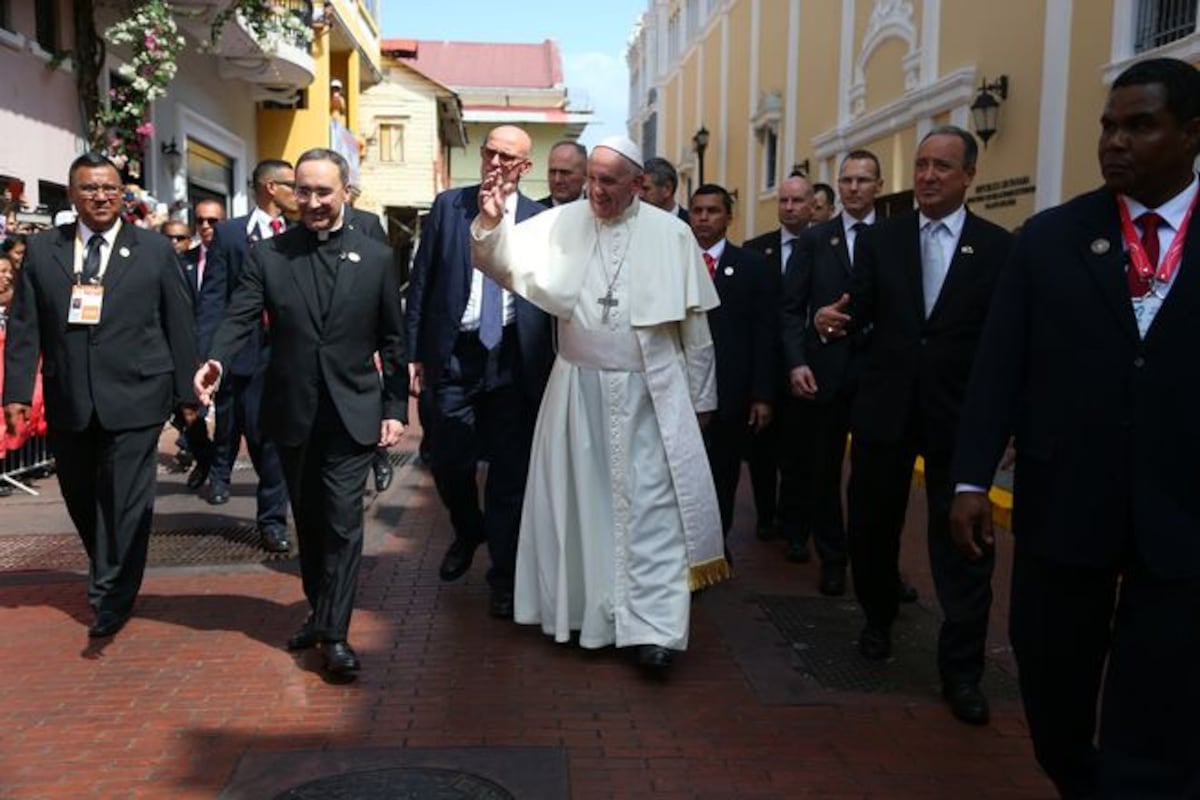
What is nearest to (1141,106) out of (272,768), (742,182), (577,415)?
(577,415)

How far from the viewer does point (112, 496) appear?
525 centimetres

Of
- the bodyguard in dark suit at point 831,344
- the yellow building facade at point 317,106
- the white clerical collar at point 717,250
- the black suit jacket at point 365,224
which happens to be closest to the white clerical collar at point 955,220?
the bodyguard in dark suit at point 831,344

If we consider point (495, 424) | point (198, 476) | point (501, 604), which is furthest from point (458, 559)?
point (198, 476)

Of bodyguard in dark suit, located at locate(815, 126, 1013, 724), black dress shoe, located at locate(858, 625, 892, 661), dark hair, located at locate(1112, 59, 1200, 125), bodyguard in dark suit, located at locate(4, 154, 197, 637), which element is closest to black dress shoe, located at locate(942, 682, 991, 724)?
bodyguard in dark suit, located at locate(815, 126, 1013, 724)

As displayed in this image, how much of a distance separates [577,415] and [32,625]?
2.69 m

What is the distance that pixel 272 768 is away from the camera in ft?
12.5

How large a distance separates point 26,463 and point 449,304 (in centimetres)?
533

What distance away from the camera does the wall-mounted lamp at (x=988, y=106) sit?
12.0 m

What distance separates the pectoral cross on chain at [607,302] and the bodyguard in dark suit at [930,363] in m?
0.84

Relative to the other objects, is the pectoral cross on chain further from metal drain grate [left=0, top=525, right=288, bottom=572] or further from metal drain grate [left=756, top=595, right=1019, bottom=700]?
metal drain grate [left=0, top=525, right=288, bottom=572]

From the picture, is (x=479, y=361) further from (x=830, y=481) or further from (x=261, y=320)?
(x=830, y=481)

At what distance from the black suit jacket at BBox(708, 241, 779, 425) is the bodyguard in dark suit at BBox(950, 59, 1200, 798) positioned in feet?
9.93

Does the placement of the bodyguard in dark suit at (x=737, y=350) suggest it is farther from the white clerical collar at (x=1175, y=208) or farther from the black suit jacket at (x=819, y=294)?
the white clerical collar at (x=1175, y=208)

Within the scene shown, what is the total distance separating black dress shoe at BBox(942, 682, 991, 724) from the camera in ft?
14.1
